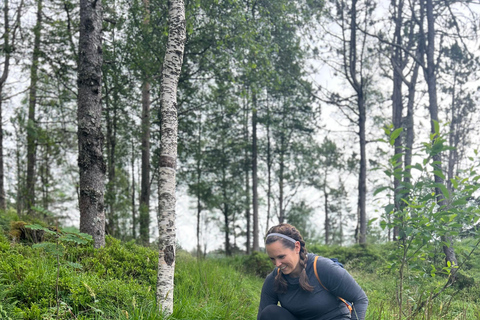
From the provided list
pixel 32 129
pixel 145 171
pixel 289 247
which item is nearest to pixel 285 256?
pixel 289 247

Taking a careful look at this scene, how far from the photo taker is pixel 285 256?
3.29 meters

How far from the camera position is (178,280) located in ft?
18.7

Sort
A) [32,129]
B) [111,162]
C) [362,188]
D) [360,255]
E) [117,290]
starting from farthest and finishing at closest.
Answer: [362,188]
[111,162]
[360,255]
[32,129]
[117,290]

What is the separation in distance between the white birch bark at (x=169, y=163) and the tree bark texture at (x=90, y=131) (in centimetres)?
268

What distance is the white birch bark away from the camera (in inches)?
157

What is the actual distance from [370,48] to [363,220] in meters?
6.76

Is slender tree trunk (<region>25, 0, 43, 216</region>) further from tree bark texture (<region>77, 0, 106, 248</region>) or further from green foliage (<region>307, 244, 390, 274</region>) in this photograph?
green foliage (<region>307, 244, 390, 274</region>)

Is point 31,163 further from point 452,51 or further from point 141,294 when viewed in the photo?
point 452,51

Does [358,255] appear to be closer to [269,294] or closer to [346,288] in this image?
[269,294]

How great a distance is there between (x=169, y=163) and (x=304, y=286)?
6.56 feet

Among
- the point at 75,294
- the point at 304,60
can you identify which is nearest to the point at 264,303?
the point at 75,294

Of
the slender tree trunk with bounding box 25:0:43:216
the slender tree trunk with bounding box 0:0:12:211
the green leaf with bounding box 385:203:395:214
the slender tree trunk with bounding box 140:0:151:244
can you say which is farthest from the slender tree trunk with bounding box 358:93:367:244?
the slender tree trunk with bounding box 0:0:12:211

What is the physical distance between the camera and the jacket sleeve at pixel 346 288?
3.10 m

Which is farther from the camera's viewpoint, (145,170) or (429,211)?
(145,170)
